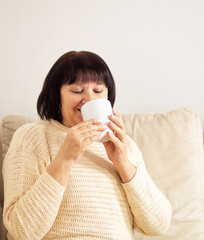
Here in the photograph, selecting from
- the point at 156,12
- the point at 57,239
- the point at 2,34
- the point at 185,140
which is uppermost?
the point at 156,12

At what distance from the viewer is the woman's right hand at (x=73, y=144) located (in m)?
0.92

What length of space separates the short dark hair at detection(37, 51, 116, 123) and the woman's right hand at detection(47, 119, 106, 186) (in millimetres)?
219

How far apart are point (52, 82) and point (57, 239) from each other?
0.52 meters

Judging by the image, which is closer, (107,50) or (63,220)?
(63,220)

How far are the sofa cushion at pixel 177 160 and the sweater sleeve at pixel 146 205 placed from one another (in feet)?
0.64

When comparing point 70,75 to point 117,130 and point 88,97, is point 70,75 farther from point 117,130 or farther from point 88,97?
point 117,130

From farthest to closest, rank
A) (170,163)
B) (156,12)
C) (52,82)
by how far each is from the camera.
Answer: (156,12)
(170,163)
(52,82)

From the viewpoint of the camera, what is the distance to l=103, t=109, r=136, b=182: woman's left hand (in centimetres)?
101

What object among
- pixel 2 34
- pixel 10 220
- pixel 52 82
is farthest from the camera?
pixel 2 34

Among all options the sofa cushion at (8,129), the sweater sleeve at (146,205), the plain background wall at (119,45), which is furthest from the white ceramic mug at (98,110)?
the plain background wall at (119,45)

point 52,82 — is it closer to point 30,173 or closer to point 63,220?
point 30,173

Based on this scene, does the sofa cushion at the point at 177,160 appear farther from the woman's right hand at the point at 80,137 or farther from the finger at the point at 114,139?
the woman's right hand at the point at 80,137

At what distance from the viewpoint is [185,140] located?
147 centimetres

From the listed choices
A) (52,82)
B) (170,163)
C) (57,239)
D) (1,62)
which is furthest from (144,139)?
(1,62)
